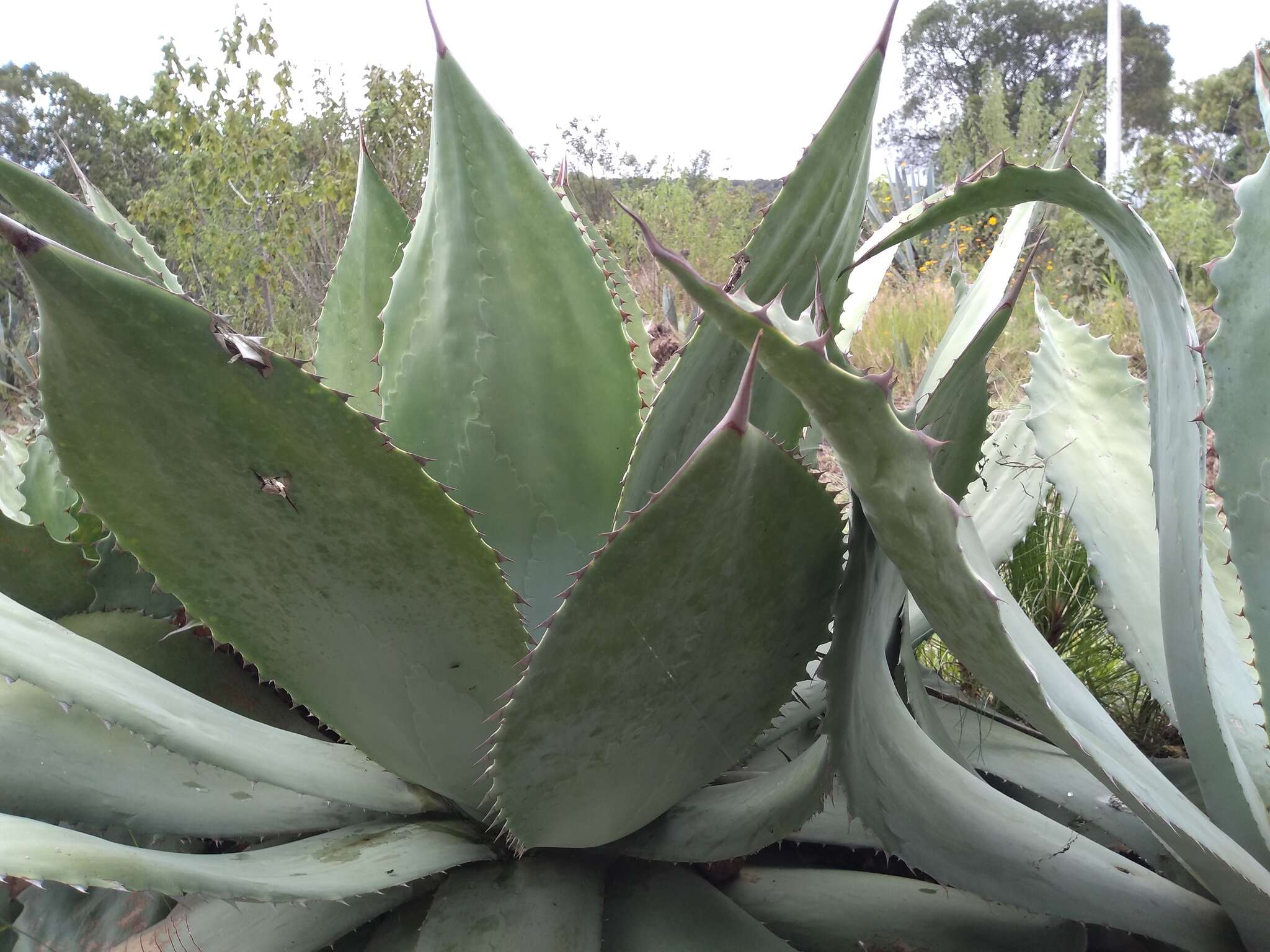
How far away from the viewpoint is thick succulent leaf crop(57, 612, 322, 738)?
0.91 metres

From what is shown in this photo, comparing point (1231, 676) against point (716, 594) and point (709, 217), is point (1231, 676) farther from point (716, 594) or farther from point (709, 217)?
point (709, 217)

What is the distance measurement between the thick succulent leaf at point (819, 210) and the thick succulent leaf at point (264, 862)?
55cm

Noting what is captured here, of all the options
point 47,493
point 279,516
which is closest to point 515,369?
point 279,516

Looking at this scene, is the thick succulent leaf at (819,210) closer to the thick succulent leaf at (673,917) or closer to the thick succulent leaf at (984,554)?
the thick succulent leaf at (984,554)

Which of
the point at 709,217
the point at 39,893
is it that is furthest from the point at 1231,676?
the point at 709,217

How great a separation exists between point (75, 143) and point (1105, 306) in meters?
20.4

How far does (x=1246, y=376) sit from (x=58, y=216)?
38.4 inches

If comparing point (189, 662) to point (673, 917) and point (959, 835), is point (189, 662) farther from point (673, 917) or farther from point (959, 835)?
point (959, 835)

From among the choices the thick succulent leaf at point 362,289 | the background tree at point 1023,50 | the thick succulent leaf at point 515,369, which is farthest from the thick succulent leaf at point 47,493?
the background tree at point 1023,50

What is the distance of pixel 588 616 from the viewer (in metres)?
0.58

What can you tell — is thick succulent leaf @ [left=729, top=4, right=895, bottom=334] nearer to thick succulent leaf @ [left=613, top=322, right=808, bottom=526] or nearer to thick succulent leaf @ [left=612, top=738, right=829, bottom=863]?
thick succulent leaf @ [left=613, top=322, right=808, bottom=526]

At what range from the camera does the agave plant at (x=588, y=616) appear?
22.6 inches

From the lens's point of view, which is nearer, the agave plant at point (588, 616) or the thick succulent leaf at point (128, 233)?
the agave plant at point (588, 616)

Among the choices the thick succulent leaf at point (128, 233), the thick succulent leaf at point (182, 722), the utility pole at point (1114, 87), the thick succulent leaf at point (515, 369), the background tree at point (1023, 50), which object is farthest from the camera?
the background tree at point (1023, 50)
